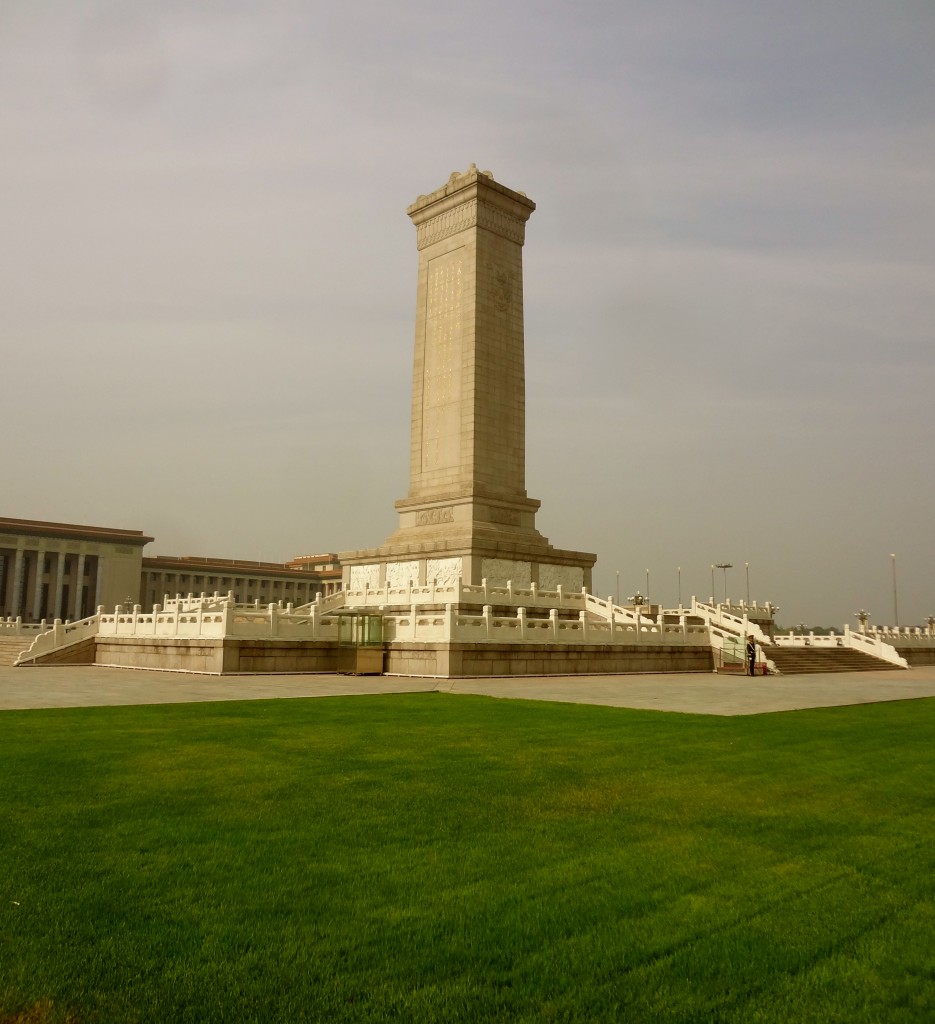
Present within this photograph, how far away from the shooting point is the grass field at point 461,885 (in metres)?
3.52

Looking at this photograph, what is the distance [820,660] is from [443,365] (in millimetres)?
19780

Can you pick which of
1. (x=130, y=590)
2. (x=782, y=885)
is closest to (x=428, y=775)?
(x=782, y=885)

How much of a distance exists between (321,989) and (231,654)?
2084 centimetres

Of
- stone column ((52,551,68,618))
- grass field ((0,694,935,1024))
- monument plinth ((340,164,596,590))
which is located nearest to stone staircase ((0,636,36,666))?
monument plinth ((340,164,596,590))

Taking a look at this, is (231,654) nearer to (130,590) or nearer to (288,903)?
(288,903)

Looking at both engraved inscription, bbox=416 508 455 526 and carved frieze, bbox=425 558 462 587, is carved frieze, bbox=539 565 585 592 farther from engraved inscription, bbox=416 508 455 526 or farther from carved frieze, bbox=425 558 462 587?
engraved inscription, bbox=416 508 455 526

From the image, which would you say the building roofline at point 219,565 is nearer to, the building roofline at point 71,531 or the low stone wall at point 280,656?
the building roofline at point 71,531

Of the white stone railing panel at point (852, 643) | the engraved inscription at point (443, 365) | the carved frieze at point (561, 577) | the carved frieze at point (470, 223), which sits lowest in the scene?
the white stone railing panel at point (852, 643)

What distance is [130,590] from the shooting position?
250 ft

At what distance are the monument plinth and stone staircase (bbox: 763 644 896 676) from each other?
10388 millimetres

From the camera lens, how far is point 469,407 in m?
37.9

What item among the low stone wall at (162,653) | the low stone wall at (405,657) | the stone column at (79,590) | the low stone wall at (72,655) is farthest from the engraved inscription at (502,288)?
the stone column at (79,590)

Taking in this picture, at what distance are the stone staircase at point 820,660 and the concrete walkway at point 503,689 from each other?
112 inches

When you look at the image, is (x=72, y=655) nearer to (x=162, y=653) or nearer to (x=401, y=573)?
(x=162, y=653)
